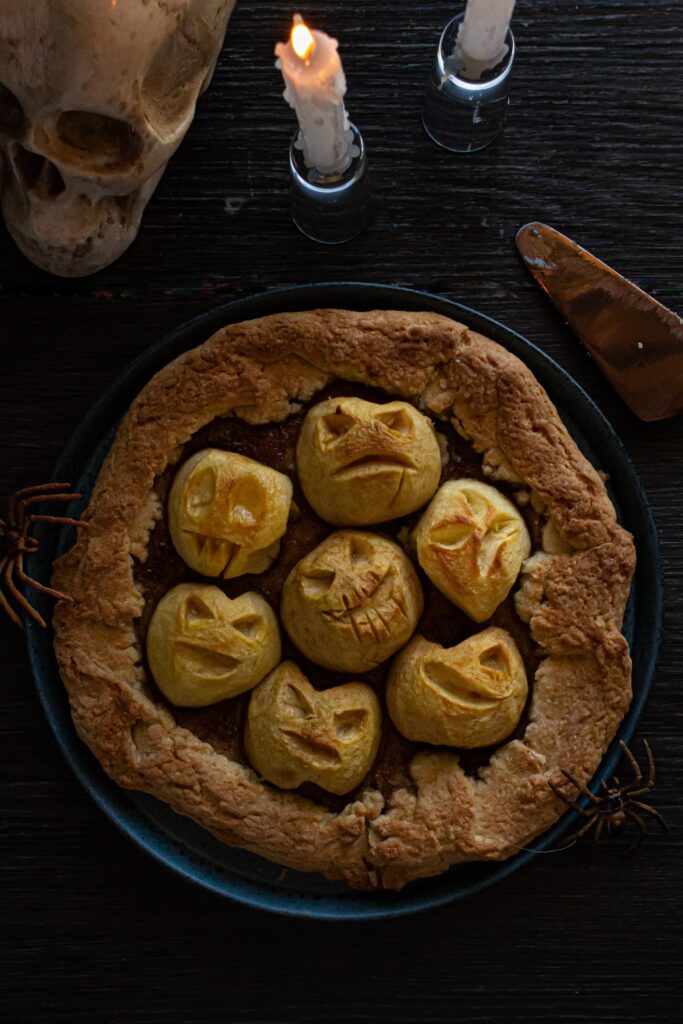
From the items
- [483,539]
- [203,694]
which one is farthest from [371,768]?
[483,539]

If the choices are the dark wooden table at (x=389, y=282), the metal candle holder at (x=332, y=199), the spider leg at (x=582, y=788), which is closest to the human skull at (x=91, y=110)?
the dark wooden table at (x=389, y=282)

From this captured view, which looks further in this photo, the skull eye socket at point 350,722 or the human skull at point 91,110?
the skull eye socket at point 350,722

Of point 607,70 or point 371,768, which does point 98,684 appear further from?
point 607,70

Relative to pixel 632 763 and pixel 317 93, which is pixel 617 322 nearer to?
pixel 317 93

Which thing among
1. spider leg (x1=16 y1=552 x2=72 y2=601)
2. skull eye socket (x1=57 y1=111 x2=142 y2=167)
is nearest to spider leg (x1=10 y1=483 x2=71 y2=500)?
spider leg (x1=16 y1=552 x2=72 y2=601)

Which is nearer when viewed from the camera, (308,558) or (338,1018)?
(308,558)

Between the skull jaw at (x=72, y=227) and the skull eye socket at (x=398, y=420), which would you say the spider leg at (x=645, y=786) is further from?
the skull jaw at (x=72, y=227)

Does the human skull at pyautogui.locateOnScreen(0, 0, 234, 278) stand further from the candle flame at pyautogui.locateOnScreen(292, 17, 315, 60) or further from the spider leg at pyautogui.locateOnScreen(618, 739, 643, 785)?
the spider leg at pyautogui.locateOnScreen(618, 739, 643, 785)
